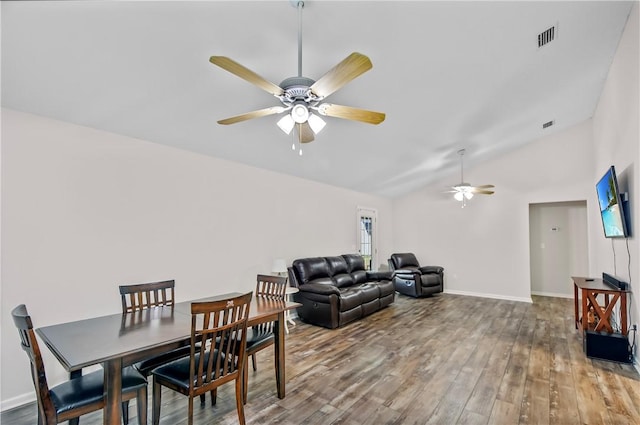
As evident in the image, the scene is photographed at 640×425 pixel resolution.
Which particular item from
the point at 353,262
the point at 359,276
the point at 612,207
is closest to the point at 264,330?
the point at 359,276

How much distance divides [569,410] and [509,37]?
3379mm

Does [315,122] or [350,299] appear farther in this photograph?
[350,299]

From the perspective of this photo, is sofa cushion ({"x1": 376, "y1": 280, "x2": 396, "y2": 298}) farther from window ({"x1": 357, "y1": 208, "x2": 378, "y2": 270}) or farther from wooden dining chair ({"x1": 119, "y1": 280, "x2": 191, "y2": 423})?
wooden dining chair ({"x1": 119, "y1": 280, "x2": 191, "y2": 423})

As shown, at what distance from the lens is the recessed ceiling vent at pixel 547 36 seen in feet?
9.68

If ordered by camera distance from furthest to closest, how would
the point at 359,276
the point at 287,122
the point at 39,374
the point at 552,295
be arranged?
1. the point at 552,295
2. the point at 359,276
3. the point at 287,122
4. the point at 39,374

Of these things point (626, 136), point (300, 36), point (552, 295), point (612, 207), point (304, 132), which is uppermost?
point (300, 36)

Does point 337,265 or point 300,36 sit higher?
point 300,36

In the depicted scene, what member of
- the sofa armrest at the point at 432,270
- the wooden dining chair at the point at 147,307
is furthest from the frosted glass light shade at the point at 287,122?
the sofa armrest at the point at 432,270

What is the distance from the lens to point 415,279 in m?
6.72

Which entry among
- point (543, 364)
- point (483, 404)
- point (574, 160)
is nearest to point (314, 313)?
point (483, 404)

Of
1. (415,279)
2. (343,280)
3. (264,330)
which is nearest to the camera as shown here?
(264,330)

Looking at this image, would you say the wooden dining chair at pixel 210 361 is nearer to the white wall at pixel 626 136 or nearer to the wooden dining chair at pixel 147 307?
the wooden dining chair at pixel 147 307

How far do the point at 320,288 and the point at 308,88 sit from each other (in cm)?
339

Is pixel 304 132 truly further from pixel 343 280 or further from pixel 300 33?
pixel 343 280
